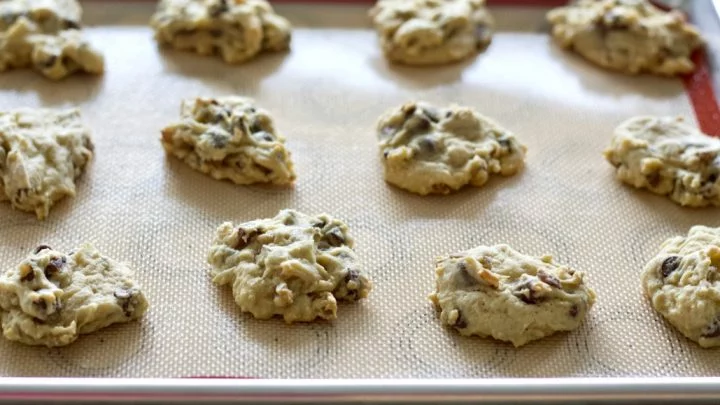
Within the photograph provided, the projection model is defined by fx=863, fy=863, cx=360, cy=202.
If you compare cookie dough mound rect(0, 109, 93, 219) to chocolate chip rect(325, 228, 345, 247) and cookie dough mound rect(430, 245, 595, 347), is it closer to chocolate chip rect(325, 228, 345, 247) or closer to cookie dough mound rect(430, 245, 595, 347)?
chocolate chip rect(325, 228, 345, 247)

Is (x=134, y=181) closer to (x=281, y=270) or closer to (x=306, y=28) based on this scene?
(x=281, y=270)

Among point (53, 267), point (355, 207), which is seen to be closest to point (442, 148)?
point (355, 207)

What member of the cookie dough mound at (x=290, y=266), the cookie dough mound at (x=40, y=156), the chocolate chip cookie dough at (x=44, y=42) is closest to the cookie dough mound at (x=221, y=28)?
the chocolate chip cookie dough at (x=44, y=42)

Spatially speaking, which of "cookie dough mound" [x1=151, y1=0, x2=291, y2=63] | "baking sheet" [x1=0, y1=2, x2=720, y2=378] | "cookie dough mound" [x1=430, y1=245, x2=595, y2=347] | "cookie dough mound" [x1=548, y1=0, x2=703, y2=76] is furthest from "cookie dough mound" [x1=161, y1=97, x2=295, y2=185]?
"cookie dough mound" [x1=548, y1=0, x2=703, y2=76]

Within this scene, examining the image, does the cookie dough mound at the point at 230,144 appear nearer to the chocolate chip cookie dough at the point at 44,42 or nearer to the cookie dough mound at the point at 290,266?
the cookie dough mound at the point at 290,266

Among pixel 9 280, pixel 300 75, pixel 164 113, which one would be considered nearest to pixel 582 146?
pixel 300 75

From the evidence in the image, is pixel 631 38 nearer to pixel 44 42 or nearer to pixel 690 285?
pixel 690 285
